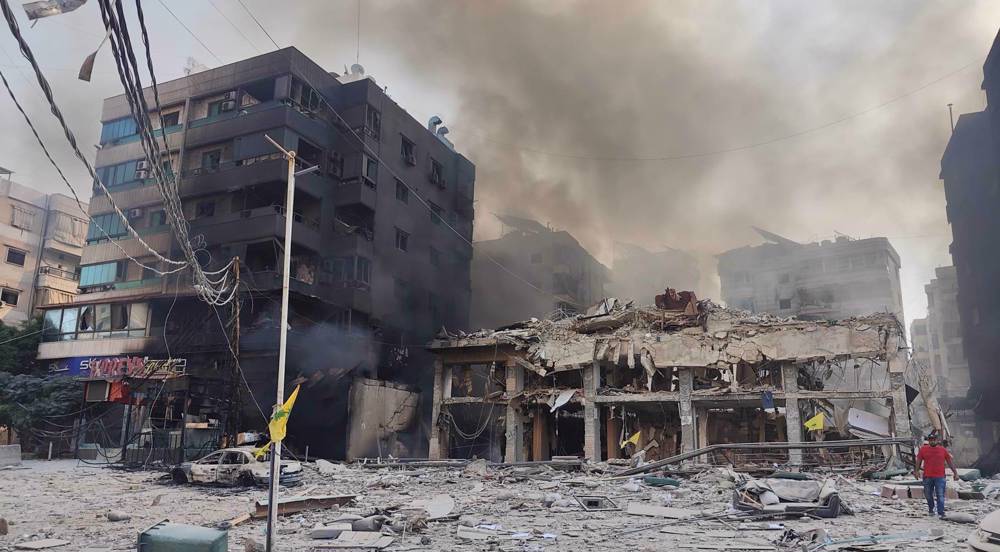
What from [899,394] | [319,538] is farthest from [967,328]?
[319,538]

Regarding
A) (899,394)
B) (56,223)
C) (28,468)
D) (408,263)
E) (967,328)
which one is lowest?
(28,468)

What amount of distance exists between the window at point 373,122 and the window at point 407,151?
2543 mm

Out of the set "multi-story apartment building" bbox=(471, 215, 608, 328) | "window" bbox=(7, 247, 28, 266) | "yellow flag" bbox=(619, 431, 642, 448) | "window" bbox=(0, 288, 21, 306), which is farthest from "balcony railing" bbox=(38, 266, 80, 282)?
"yellow flag" bbox=(619, 431, 642, 448)

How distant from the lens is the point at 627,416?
34.7 meters

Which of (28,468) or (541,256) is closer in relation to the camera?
(28,468)

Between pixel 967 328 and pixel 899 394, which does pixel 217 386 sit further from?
pixel 967 328

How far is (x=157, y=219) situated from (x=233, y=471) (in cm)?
2691

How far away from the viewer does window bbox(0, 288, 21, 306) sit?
151 ft

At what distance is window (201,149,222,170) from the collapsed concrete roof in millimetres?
17840

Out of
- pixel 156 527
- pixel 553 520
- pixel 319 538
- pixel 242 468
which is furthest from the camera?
pixel 242 468

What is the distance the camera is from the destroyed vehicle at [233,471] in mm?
20141

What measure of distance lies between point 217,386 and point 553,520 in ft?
84.0

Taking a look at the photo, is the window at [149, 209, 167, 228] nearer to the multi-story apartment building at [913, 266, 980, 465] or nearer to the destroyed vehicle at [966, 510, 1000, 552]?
the destroyed vehicle at [966, 510, 1000, 552]

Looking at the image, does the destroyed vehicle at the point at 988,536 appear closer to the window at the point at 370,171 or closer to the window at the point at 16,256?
the window at the point at 370,171
